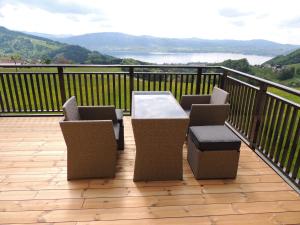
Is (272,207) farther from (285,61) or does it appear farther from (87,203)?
(285,61)

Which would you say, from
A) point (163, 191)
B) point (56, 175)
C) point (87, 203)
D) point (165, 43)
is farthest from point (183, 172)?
point (165, 43)

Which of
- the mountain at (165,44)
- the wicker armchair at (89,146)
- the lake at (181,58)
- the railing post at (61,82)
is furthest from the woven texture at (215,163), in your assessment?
the mountain at (165,44)

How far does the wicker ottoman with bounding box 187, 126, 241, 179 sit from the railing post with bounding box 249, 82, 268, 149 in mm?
715

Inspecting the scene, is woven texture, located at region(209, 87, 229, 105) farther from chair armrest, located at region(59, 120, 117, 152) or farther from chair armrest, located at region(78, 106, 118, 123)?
chair armrest, located at region(59, 120, 117, 152)

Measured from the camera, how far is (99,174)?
7.20 ft

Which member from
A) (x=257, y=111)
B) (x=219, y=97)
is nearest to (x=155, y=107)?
(x=219, y=97)

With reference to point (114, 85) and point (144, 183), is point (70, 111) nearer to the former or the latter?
point (144, 183)

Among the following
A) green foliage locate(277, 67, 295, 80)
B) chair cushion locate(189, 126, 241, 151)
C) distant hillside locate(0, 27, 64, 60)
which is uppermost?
distant hillside locate(0, 27, 64, 60)

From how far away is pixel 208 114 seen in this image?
2725 mm

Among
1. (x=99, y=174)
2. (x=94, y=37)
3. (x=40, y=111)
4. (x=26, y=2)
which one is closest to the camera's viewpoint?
(x=99, y=174)

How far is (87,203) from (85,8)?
5.48m

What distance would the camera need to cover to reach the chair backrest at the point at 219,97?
109 inches

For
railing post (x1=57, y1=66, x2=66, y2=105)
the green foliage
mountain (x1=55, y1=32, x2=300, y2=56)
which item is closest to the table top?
railing post (x1=57, y1=66, x2=66, y2=105)

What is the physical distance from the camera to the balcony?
1743 millimetres
